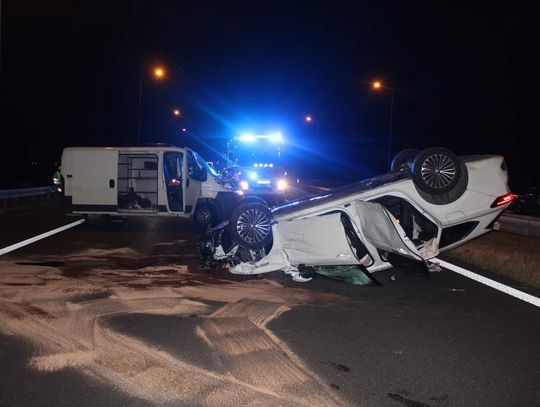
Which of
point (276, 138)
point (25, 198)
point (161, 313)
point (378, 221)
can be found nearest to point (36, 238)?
point (161, 313)

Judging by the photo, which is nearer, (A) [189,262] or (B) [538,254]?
(A) [189,262]

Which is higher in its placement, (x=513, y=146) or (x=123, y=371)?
(x=513, y=146)

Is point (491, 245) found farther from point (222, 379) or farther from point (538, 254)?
point (222, 379)

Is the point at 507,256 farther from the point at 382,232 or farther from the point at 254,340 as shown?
the point at 254,340

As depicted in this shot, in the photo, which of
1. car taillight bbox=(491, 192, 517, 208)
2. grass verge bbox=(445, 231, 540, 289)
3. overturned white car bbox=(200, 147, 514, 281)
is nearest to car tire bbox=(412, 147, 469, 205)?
overturned white car bbox=(200, 147, 514, 281)

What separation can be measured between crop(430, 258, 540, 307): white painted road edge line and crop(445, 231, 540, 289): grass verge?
46cm

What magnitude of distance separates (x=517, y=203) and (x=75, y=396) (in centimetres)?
2326

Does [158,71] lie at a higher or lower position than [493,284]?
higher

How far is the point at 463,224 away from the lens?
27.8 ft

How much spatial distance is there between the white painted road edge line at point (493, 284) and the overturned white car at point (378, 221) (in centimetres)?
75

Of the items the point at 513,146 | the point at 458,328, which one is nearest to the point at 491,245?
the point at 458,328

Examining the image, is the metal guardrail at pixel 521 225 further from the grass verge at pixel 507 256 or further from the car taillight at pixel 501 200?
the car taillight at pixel 501 200

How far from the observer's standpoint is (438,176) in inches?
324

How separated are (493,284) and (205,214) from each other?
28.4 feet
